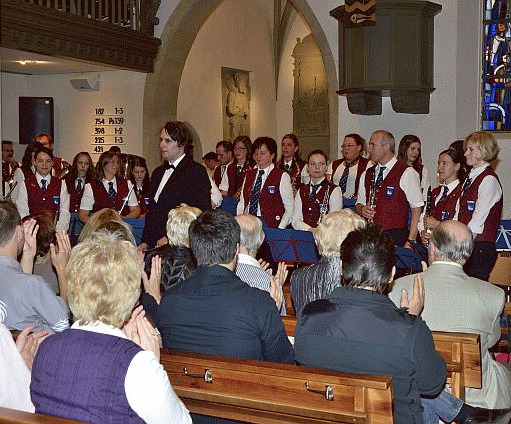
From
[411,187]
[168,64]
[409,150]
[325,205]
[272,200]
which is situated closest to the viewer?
[411,187]

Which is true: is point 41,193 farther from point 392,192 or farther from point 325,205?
point 392,192

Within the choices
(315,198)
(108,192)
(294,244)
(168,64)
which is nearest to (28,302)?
(294,244)

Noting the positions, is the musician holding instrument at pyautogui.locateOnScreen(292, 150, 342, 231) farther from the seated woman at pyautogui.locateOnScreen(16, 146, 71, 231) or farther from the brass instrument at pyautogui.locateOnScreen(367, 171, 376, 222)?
the seated woman at pyautogui.locateOnScreen(16, 146, 71, 231)

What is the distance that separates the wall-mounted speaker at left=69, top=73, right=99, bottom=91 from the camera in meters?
13.2

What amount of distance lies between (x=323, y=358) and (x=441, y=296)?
0.90 metres

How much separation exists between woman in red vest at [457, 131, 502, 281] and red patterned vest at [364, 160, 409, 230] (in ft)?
2.90

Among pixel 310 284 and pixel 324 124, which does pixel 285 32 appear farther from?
pixel 310 284

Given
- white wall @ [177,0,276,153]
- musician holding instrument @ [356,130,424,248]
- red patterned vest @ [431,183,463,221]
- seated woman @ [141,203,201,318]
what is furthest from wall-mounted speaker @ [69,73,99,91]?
seated woman @ [141,203,201,318]

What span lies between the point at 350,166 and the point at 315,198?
1921 mm

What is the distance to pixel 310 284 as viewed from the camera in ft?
12.8

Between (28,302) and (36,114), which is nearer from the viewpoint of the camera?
(28,302)

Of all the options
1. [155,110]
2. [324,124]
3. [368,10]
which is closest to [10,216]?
[368,10]

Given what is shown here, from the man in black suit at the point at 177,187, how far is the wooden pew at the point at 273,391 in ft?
9.71

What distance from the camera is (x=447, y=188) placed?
715 cm
